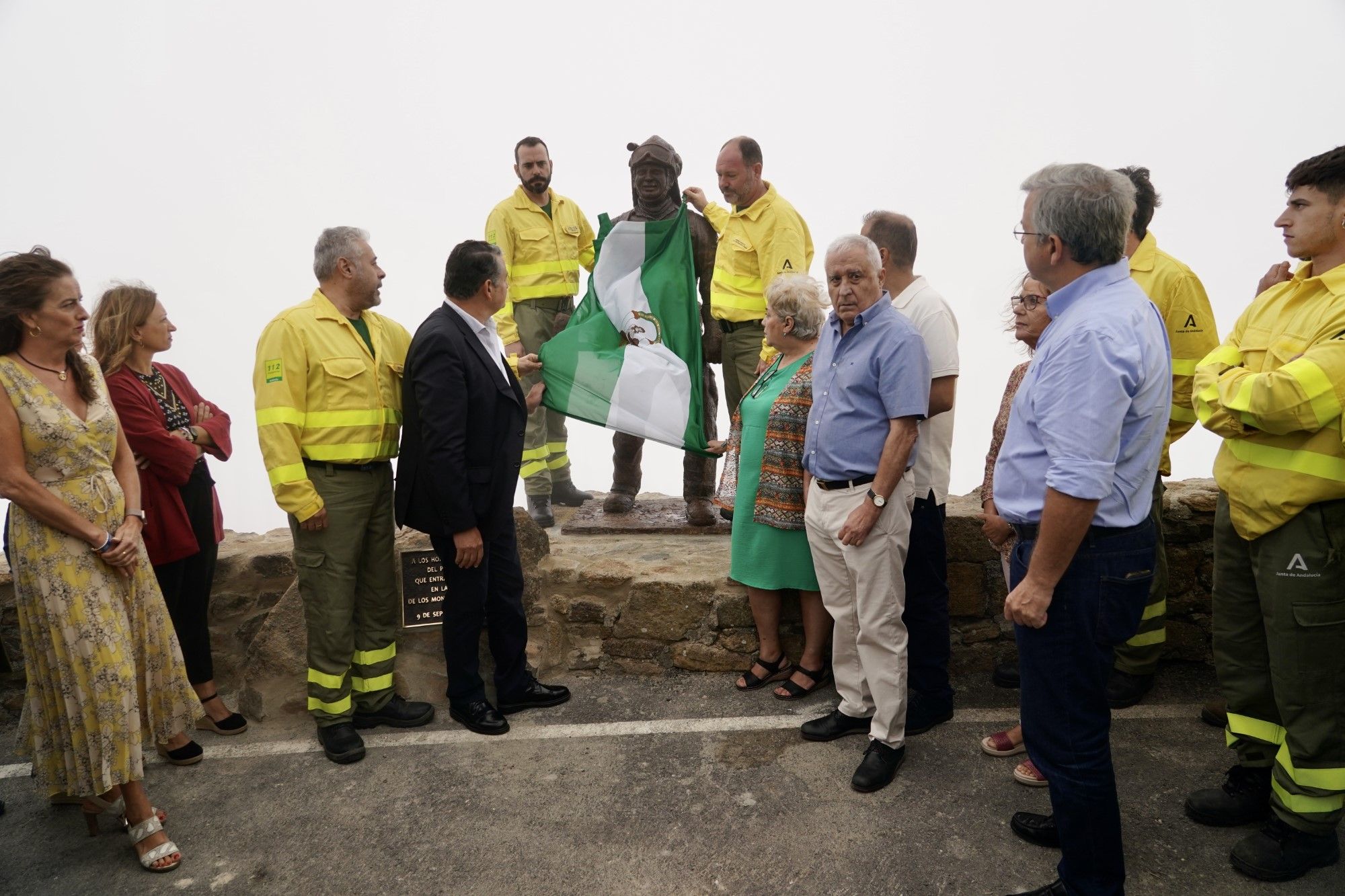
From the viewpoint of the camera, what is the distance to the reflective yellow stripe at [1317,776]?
2586 millimetres

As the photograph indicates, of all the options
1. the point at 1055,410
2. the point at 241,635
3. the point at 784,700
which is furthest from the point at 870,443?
the point at 241,635

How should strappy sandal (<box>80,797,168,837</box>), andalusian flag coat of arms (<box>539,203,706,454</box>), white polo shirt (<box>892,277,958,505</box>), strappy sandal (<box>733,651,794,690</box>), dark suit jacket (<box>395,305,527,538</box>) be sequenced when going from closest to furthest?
strappy sandal (<box>80,797,168,837</box>) → white polo shirt (<box>892,277,958,505</box>) → dark suit jacket (<box>395,305,527,538</box>) → strappy sandal (<box>733,651,794,690</box>) → andalusian flag coat of arms (<box>539,203,706,454</box>)

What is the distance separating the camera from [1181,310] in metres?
3.45

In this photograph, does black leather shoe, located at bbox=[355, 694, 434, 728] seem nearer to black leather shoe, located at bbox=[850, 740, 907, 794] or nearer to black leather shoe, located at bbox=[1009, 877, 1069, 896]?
black leather shoe, located at bbox=[850, 740, 907, 794]

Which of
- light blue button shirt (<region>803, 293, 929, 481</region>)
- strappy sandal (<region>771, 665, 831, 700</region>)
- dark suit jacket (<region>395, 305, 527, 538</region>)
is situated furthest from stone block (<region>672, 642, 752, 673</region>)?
light blue button shirt (<region>803, 293, 929, 481</region>)

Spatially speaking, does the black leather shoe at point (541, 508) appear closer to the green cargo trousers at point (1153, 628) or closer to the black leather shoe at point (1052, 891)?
the green cargo trousers at point (1153, 628)

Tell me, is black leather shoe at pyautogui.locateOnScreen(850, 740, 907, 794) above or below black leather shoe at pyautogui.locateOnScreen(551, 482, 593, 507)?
below

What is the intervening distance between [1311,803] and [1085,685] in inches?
41.2

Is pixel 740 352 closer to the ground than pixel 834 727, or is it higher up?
higher up

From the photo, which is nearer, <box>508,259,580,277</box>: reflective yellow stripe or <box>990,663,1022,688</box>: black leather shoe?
<box>990,663,1022,688</box>: black leather shoe

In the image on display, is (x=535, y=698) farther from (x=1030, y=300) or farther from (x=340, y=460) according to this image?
(x=1030, y=300)

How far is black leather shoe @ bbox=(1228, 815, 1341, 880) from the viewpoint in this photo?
2615 mm

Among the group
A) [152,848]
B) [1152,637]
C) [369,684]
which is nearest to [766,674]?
[1152,637]

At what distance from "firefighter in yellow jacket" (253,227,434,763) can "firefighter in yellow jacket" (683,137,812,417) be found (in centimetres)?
187
